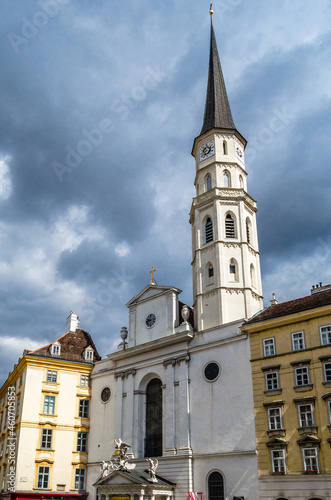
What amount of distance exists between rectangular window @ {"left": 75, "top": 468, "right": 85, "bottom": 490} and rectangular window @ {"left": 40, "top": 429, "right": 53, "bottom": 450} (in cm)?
345

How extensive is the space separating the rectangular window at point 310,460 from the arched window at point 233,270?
1519 centimetres

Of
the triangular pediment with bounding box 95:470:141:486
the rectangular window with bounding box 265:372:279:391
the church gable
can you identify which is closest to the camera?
the rectangular window with bounding box 265:372:279:391

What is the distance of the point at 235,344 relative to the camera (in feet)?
116

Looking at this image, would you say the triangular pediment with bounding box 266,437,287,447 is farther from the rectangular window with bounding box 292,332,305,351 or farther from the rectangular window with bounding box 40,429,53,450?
the rectangular window with bounding box 40,429,53,450

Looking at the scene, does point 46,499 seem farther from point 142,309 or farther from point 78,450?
point 142,309

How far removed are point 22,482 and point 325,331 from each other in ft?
91.3

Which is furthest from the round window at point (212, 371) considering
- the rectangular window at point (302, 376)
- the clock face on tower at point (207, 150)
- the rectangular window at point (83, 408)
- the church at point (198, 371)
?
the clock face on tower at point (207, 150)

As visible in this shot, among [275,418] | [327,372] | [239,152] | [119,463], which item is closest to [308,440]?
[275,418]

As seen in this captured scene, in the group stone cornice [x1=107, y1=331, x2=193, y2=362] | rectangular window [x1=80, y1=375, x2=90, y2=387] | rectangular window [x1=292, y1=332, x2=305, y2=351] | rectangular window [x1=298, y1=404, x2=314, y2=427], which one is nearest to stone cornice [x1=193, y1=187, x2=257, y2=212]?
stone cornice [x1=107, y1=331, x2=193, y2=362]

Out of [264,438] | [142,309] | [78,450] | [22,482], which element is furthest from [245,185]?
[22,482]

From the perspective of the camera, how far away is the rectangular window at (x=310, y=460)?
93.0 feet

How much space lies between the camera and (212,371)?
3628 centimetres

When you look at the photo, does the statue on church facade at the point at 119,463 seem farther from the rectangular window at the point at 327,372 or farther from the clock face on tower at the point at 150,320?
the rectangular window at the point at 327,372

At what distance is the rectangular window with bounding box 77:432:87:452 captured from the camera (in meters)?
44.7
